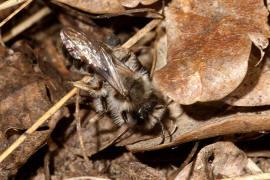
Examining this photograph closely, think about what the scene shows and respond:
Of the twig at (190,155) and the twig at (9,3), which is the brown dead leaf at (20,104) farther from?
the twig at (190,155)

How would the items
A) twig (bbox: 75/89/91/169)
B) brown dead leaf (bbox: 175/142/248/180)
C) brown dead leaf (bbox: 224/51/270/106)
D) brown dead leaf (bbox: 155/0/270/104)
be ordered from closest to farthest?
brown dead leaf (bbox: 155/0/270/104) → brown dead leaf (bbox: 224/51/270/106) → brown dead leaf (bbox: 175/142/248/180) → twig (bbox: 75/89/91/169)

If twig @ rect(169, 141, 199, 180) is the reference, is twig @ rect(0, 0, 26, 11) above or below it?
above

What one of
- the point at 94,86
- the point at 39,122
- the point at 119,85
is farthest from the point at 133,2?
the point at 39,122

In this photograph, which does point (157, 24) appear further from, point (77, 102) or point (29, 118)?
point (29, 118)

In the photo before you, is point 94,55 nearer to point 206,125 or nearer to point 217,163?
point 206,125

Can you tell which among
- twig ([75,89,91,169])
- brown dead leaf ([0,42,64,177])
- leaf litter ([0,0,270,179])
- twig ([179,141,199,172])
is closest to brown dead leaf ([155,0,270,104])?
leaf litter ([0,0,270,179])

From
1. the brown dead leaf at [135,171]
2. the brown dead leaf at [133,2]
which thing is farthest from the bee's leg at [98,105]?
the brown dead leaf at [133,2]

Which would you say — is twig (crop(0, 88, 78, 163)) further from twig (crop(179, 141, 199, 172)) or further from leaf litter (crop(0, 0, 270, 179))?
twig (crop(179, 141, 199, 172))
